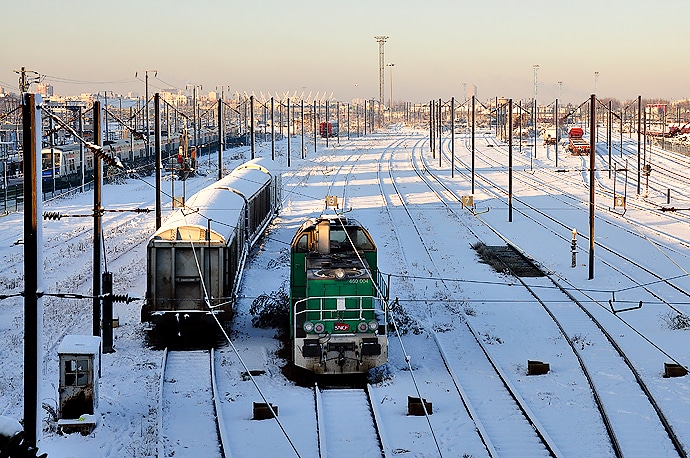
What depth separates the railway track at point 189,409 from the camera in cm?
1357

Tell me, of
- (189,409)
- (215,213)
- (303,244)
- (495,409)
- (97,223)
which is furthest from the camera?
(215,213)

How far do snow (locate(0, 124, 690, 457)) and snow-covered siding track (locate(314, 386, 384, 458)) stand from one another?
0.19 ft

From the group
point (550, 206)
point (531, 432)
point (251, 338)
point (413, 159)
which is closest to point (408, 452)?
point (531, 432)

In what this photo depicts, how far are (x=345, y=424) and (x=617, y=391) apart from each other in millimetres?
5545

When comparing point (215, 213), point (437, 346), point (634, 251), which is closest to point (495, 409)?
point (437, 346)

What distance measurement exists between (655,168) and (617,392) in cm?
6473

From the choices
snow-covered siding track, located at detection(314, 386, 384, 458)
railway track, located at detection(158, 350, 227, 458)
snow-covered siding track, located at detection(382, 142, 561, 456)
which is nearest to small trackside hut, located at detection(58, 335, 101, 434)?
railway track, located at detection(158, 350, 227, 458)

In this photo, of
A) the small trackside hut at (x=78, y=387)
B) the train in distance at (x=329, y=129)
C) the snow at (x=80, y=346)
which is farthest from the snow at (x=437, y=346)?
the train in distance at (x=329, y=129)

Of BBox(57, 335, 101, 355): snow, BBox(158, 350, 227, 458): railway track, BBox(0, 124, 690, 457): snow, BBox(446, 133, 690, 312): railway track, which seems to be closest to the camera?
BBox(158, 350, 227, 458): railway track

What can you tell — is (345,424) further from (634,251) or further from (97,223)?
(634,251)

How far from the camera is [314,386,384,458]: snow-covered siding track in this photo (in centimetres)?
1342

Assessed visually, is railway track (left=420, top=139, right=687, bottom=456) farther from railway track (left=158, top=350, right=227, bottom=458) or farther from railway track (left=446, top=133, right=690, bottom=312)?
railway track (left=158, top=350, right=227, bottom=458)

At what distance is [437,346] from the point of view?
1953cm

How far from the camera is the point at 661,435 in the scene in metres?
13.9
